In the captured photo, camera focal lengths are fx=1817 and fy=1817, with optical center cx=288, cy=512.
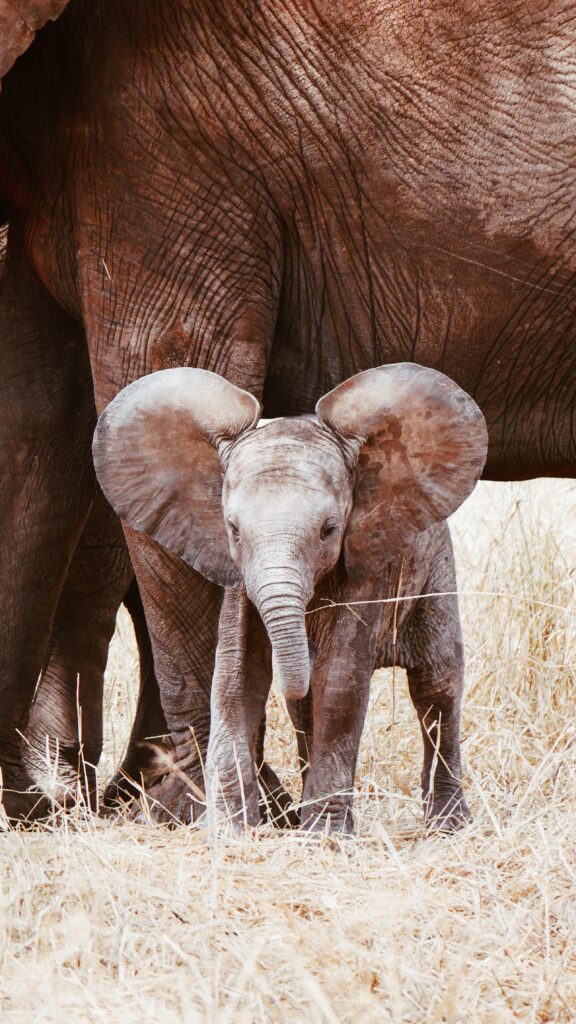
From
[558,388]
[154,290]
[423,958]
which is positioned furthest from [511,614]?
[423,958]

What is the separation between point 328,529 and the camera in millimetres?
3652

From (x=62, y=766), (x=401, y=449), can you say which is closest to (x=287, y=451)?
(x=401, y=449)

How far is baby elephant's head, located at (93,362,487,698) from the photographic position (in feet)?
11.8

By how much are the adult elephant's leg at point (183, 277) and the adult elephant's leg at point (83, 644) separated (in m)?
1.09

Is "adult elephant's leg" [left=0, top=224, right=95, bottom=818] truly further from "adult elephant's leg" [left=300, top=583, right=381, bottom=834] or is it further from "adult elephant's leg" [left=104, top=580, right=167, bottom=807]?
"adult elephant's leg" [left=300, top=583, right=381, bottom=834]

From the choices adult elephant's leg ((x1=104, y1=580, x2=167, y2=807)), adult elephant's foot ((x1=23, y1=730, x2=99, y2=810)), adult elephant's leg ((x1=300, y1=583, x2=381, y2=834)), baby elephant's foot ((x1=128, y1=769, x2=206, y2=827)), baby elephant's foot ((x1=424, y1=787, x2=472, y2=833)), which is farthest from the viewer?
→ adult elephant's leg ((x1=104, y1=580, x2=167, y2=807))

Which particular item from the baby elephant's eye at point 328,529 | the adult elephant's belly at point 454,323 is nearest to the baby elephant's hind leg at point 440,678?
the adult elephant's belly at point 454,323

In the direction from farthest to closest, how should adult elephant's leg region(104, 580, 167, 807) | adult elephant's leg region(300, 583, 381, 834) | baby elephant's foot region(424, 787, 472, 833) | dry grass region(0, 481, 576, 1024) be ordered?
adult elephant's leg region(104, 580, 167, 807) → baby elephant's foot region(424, 787, 472, 833) → adult elephant's leg region(300, 583, 381, 834) → dry grass region(0, 481, 576, 1024)

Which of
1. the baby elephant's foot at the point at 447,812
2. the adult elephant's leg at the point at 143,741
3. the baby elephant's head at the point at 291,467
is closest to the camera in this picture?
the baby elephant's head at the point at 291,467

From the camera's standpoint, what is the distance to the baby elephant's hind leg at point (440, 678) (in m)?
4.44

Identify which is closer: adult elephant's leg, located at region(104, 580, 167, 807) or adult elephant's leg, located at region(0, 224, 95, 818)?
adult elephant's leg, located at region(0, 224, 95, 818)

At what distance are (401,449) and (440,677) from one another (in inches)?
33.7

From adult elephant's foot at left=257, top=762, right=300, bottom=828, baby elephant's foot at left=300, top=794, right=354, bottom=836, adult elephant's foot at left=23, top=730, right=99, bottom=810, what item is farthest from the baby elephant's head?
adult elephant's foot at left=23, top=730, right=99, bottom=810

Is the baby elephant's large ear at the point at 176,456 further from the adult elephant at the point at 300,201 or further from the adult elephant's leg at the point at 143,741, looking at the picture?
the adult elephant's leg at the point at 143,741
